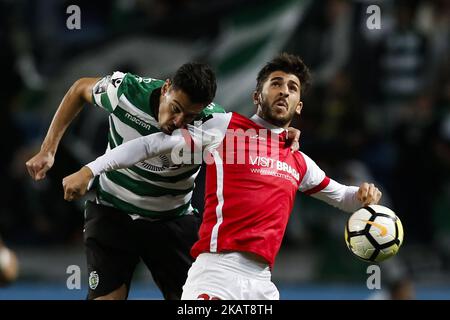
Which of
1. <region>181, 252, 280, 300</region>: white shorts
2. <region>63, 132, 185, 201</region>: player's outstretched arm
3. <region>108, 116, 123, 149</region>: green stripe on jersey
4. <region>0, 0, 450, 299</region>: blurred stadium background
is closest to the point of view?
<region>63, 132, 185, 201</region>: player's outstretched arm

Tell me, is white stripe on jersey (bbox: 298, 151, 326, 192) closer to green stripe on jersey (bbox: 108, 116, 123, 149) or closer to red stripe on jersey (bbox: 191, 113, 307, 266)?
red stripe on jersey (bbox: 191, 113, 307, 266)

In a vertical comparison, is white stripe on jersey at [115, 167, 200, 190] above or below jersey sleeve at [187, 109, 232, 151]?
below

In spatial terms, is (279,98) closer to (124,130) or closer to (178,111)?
(178,111)

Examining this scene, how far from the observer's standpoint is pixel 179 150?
4711 millimetres

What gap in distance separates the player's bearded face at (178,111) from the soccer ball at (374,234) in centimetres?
98

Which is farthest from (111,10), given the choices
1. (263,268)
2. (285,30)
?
(263,268)

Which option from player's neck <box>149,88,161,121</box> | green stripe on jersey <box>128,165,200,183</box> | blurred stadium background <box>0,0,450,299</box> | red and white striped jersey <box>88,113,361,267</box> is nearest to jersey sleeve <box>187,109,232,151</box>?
red and white striped jersey <box>88,113,361,267</box>

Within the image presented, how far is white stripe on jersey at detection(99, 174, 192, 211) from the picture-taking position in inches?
206

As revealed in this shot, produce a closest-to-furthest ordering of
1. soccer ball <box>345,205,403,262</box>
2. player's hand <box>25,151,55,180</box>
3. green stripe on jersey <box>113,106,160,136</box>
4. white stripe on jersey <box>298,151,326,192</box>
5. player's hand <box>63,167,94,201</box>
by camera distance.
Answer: player's hand <box>63,167,94,201</box>, player's hand <box>25,151,55,180</box>, soccer ball <box>345,205,403,262</box>, white stripe on jersey <box>298,151,326,192</box>, green stripe on jersey <box>113,106,160,136</box>

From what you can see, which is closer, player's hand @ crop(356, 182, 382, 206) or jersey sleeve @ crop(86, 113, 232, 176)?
jersey sleeve @ crop(86, 113, 232, 176)

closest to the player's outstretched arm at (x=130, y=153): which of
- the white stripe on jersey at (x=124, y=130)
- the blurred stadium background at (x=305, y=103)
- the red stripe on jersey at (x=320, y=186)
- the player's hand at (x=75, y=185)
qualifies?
the player's hand at (x=75, y=185)

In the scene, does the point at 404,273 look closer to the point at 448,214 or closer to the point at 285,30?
the point at 448,214

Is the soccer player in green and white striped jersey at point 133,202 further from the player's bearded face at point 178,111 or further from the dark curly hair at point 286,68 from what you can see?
the dark curly hair at point 286,68

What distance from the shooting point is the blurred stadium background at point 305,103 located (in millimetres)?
9438
